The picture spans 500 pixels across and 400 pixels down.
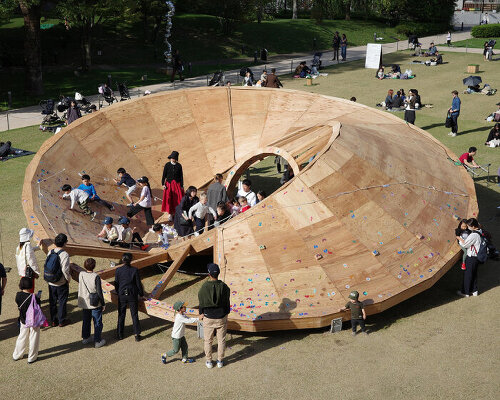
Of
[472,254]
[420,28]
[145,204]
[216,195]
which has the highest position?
[216,195]

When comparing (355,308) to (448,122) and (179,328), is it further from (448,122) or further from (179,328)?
(448,122)

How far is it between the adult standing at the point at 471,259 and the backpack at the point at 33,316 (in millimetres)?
8767

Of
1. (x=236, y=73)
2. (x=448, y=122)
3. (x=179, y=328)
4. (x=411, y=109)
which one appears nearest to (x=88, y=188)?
(x=179, y=328)

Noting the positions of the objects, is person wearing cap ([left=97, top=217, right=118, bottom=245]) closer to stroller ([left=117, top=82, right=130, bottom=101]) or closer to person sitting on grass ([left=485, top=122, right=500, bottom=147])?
person sitting on grass ([left=485, top=122, right=500, bottom=147])

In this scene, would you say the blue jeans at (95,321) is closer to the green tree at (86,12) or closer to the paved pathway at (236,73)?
the paved pathway at (236,73)

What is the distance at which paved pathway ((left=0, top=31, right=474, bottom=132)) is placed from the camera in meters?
32.2

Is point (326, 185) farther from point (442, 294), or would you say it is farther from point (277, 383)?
point (277, 383)

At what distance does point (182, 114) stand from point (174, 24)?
112ft

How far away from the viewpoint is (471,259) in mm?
14125

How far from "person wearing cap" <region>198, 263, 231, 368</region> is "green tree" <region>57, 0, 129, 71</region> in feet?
92.7

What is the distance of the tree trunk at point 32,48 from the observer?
3456 cm

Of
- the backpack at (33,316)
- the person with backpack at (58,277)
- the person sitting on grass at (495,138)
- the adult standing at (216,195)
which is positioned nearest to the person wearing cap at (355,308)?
the adult standing at (216,195)

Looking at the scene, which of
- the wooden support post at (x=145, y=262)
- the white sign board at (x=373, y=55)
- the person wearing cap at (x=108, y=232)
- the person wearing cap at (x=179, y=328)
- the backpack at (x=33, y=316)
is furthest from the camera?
the white sign board at (x=373, y=55)

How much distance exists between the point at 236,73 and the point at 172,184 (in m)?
25.6
